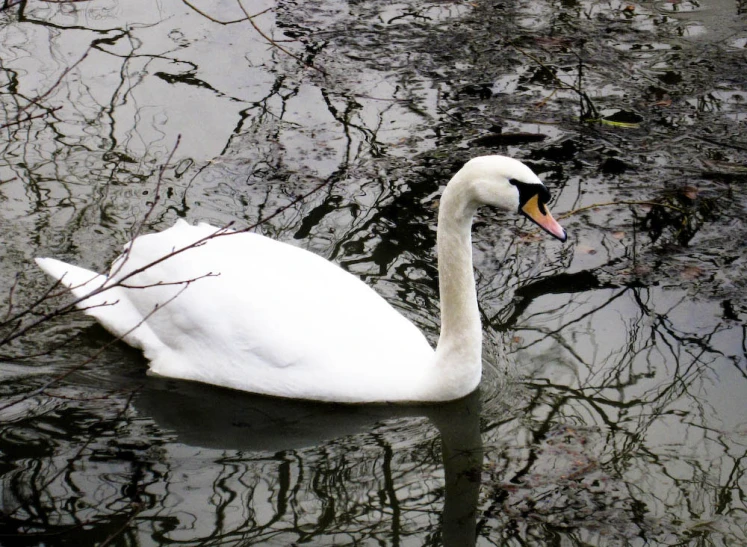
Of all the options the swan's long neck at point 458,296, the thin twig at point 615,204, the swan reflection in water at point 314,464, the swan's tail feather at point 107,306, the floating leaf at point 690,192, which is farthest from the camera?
the floating leaf at point 690,192

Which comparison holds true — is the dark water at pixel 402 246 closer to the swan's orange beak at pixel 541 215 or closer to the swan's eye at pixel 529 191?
the swan's orange beak at pixel 541 215

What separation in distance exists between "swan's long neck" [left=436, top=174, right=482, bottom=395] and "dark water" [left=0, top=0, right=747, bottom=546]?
250 mm

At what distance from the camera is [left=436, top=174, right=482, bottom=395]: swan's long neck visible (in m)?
4.96

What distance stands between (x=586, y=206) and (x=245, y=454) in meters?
3.17

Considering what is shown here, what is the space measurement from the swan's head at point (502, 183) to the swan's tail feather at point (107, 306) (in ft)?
6.43

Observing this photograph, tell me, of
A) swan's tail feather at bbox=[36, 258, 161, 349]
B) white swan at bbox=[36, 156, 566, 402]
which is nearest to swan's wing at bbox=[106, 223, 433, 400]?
white swan at bbox=[36, 156, 566, 402]

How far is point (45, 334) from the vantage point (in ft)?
18.9

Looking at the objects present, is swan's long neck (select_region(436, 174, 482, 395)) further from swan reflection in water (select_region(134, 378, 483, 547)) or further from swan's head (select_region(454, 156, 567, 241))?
swan reflection in water (select_region(134, 378, 483, 547))

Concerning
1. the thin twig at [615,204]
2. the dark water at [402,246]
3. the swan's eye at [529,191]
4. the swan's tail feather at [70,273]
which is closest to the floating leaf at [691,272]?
the dark water at [402,246]

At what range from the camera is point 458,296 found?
202 inches

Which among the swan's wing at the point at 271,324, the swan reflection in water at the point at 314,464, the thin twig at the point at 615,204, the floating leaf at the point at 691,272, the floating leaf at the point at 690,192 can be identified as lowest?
the swan reflection in water at the point at 314,464

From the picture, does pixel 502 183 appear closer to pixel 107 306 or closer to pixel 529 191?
pixel 529 191

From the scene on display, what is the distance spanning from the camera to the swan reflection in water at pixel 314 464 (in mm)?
4531

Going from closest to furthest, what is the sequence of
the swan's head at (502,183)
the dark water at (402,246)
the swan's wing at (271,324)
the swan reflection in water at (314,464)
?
the swan reflection in water at (314,464) < the dark water at (402,246) < the swan's head at (502,183) < the swan's wing at (271,324)
